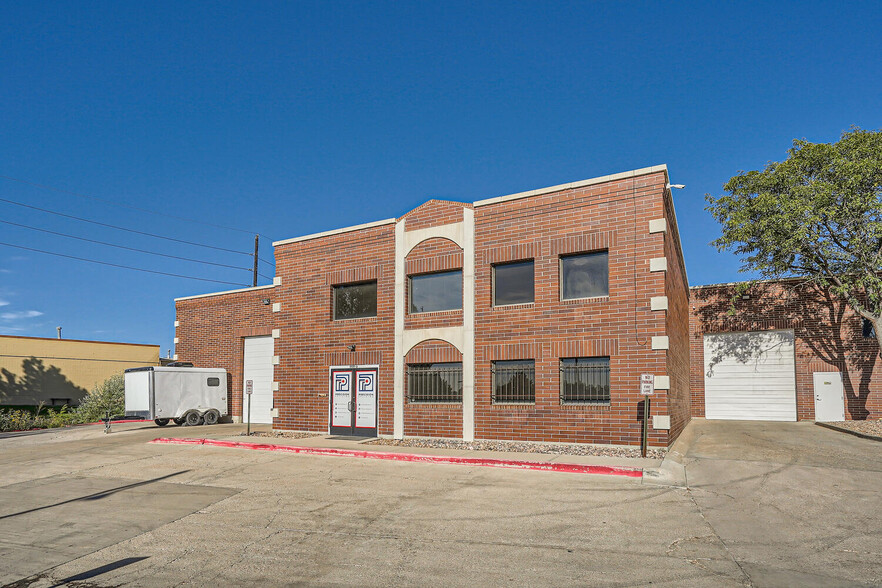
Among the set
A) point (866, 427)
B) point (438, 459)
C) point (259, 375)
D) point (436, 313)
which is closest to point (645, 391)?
point (438, 459)

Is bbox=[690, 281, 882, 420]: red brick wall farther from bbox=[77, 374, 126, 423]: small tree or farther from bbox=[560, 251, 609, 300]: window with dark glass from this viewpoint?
bbox=[77, 374, 126, 423]: small tree

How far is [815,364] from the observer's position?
2523 cm

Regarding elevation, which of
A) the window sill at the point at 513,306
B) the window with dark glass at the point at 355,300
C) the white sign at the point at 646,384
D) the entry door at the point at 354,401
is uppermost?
the window with dark glass at the point at 355,300

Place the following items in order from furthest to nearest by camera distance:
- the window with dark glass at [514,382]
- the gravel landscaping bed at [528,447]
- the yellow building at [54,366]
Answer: the yellow building at [54,366]
the window with dark glass at [514,382]
the gravel landscaping bed at [528,447]

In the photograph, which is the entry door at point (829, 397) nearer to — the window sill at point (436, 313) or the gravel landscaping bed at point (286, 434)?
the window sill at point (436, 313)

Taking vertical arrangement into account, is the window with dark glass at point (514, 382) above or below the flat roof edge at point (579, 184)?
below

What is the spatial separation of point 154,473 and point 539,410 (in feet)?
32.2

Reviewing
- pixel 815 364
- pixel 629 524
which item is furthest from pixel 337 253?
pixel 815 364

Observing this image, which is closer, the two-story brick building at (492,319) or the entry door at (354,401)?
the two-story brick building at (492,319)

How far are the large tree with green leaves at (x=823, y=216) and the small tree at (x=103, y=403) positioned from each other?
29868 mm

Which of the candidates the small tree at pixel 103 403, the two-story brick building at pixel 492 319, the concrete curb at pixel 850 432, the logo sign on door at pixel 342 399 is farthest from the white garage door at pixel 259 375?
the concrete curb at pixel 850 432

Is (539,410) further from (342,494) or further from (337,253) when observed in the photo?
(337,253)

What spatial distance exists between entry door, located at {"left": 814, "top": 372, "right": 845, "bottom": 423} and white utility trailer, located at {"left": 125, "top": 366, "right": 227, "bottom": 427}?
1040 inches

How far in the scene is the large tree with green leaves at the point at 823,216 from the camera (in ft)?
70.8
